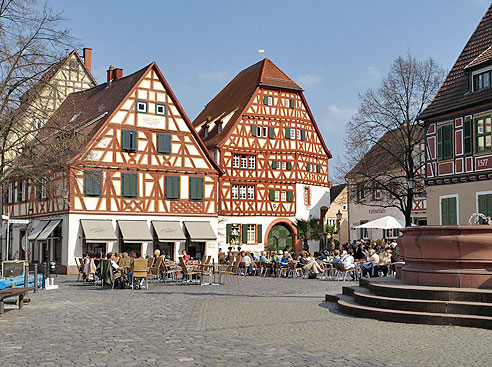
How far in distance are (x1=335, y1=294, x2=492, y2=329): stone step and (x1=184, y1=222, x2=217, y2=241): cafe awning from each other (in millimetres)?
23030

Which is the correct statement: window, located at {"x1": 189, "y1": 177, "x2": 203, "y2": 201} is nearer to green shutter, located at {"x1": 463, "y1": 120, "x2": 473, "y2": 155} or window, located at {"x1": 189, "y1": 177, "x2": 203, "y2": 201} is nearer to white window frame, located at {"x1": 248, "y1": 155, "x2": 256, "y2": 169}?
white window frame, located at {"x1": 248, "y1": 155, "x2": 256, "y2": 169}

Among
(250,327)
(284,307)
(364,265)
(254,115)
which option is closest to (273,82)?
(254,115)

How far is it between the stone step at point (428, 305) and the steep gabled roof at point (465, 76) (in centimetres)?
1587

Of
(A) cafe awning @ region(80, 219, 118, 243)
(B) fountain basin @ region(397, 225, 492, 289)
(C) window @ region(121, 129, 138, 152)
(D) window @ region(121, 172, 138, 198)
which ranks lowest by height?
(B) fountain basin @ region(397, 225, 492, 289)

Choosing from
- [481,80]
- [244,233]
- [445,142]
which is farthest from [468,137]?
[244,233]

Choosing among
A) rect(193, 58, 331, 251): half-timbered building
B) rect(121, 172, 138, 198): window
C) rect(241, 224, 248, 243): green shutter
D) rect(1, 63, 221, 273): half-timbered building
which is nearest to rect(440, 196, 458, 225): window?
rect(1, 63, 221, 273): half-timbered building

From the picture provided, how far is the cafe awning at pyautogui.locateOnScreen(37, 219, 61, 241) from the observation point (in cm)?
3338

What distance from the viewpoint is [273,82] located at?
150 ft

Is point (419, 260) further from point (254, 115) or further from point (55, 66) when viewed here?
point (254, 115)

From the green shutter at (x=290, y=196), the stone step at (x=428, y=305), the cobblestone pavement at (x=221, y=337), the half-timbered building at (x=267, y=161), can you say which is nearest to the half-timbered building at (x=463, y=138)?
the cobblestone pavement at (x=221, y=337)

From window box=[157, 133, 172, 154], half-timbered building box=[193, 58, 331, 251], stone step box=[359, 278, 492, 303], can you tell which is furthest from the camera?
half-timbered building box=[193, 58, 331, 251]

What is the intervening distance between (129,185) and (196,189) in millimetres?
3986

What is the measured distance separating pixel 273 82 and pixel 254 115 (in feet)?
9.63

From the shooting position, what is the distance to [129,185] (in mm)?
34438
